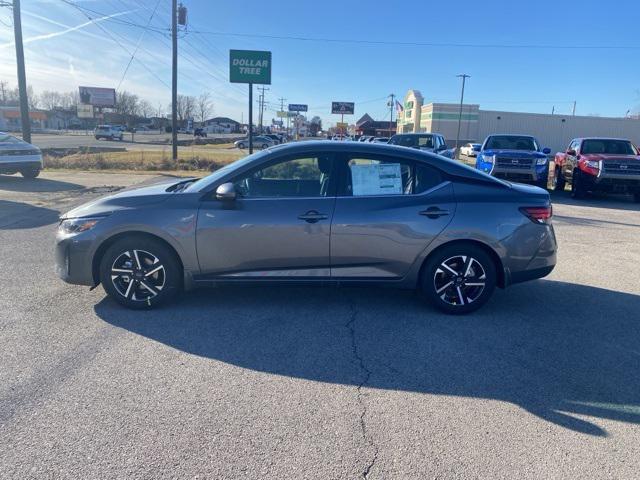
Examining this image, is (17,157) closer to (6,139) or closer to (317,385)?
(6,139)

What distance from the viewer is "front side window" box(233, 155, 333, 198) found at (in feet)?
15.0

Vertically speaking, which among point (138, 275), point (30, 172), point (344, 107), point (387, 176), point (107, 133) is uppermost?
point (344, 107)

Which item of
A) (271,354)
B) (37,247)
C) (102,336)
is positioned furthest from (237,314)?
(37,247)

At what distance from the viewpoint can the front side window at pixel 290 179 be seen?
15.0ft

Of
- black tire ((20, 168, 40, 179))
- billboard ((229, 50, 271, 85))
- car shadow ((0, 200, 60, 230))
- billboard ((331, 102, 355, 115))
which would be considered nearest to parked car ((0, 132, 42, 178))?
black tire ((20, 168, 40, 179))

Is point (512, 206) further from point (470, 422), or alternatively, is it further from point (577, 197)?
point (577, 197)

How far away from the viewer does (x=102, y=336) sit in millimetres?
4062

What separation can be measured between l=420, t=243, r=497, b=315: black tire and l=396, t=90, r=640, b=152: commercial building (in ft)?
200

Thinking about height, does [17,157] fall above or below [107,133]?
below

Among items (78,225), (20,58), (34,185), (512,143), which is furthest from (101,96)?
(78,225)

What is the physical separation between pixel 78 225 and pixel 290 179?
80.9 inches

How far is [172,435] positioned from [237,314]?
1.86 m

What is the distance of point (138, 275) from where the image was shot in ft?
14.8

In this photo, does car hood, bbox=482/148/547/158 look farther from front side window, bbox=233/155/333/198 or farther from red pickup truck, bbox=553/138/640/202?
front side window, bbox=233/155/333/198
